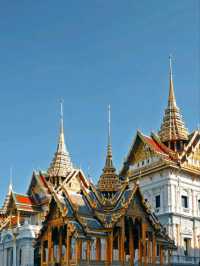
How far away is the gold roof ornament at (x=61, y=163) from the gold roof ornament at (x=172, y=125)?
1492 centimetres

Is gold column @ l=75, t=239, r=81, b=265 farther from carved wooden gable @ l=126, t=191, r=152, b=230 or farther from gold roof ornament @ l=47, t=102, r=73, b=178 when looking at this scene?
gold roof ornament @ l=47, t=102, r=73, b=178

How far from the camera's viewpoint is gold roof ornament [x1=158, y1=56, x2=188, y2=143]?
4484 centimetres

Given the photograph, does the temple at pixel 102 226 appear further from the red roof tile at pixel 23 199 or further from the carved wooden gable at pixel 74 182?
the carved wooden gable at pixel 74 182

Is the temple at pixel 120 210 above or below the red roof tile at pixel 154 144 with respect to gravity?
below

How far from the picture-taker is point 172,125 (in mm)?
46000

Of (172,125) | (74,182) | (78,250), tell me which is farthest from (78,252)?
(74,182)

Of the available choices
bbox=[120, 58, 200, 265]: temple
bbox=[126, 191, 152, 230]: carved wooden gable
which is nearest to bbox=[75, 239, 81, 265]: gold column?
bbox=[126, 191, 152, 230]: carved wooden gable

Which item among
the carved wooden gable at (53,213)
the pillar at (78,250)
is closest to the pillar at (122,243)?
the pillar at (78,250)

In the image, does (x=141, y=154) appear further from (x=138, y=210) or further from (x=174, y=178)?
(x=138, y=210)

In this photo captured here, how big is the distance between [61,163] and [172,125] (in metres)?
16.9

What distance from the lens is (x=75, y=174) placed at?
177 ft

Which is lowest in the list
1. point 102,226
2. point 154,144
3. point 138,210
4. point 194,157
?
point 102,226

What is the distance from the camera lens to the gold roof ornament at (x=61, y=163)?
57281 mm

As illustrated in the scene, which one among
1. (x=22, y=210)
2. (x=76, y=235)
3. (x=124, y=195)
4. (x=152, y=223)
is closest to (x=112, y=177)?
(x=124, y=195)
